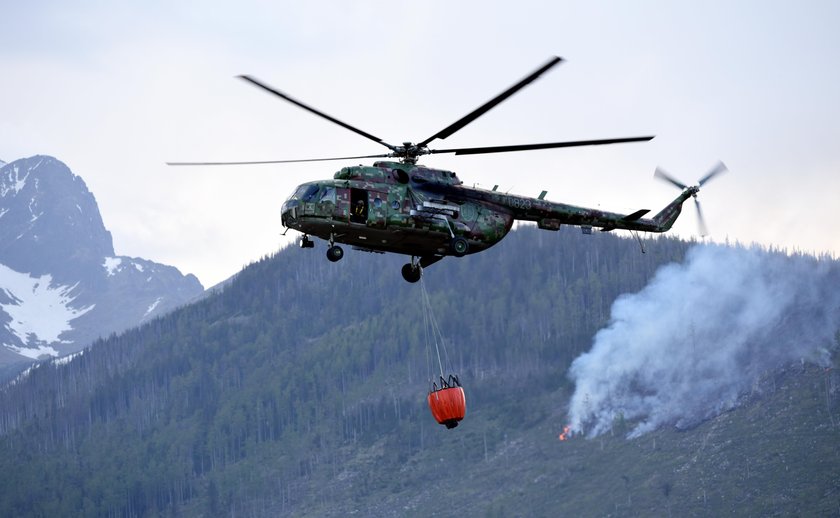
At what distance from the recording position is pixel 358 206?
6975cm

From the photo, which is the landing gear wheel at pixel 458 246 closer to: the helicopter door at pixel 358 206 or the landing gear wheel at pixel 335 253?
the helicopter door at pixel 358 206

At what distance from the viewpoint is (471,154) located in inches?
2739

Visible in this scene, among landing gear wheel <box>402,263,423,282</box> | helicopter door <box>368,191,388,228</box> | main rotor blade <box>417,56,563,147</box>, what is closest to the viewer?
main rotor blade <box>417,56,563,147</box>

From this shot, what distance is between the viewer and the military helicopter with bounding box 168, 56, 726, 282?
68875mm

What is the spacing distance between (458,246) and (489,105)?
35.3ft

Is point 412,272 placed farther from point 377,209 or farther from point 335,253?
point 335,253

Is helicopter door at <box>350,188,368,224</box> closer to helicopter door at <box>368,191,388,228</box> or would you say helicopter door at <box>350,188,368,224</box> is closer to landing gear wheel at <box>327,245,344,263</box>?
helicopter door at <box>368,191,388,228</box>

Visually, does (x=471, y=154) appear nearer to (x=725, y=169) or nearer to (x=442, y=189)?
(x=442, y=189)

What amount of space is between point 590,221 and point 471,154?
12133mm

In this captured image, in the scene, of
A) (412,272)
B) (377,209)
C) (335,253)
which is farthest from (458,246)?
(335,253)

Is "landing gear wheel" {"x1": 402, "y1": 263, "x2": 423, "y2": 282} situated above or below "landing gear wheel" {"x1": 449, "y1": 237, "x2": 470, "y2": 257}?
below

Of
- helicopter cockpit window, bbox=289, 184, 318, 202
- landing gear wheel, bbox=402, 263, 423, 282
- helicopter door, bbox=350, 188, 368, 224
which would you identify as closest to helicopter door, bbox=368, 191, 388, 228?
helicopter door, bbox=350, 188, 368, 224

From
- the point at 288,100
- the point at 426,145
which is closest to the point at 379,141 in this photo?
the point at 426,145

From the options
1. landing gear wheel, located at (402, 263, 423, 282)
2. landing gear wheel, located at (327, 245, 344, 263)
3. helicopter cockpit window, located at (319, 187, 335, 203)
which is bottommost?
landing gear wheel, located at (402, 263, 423, 282)
